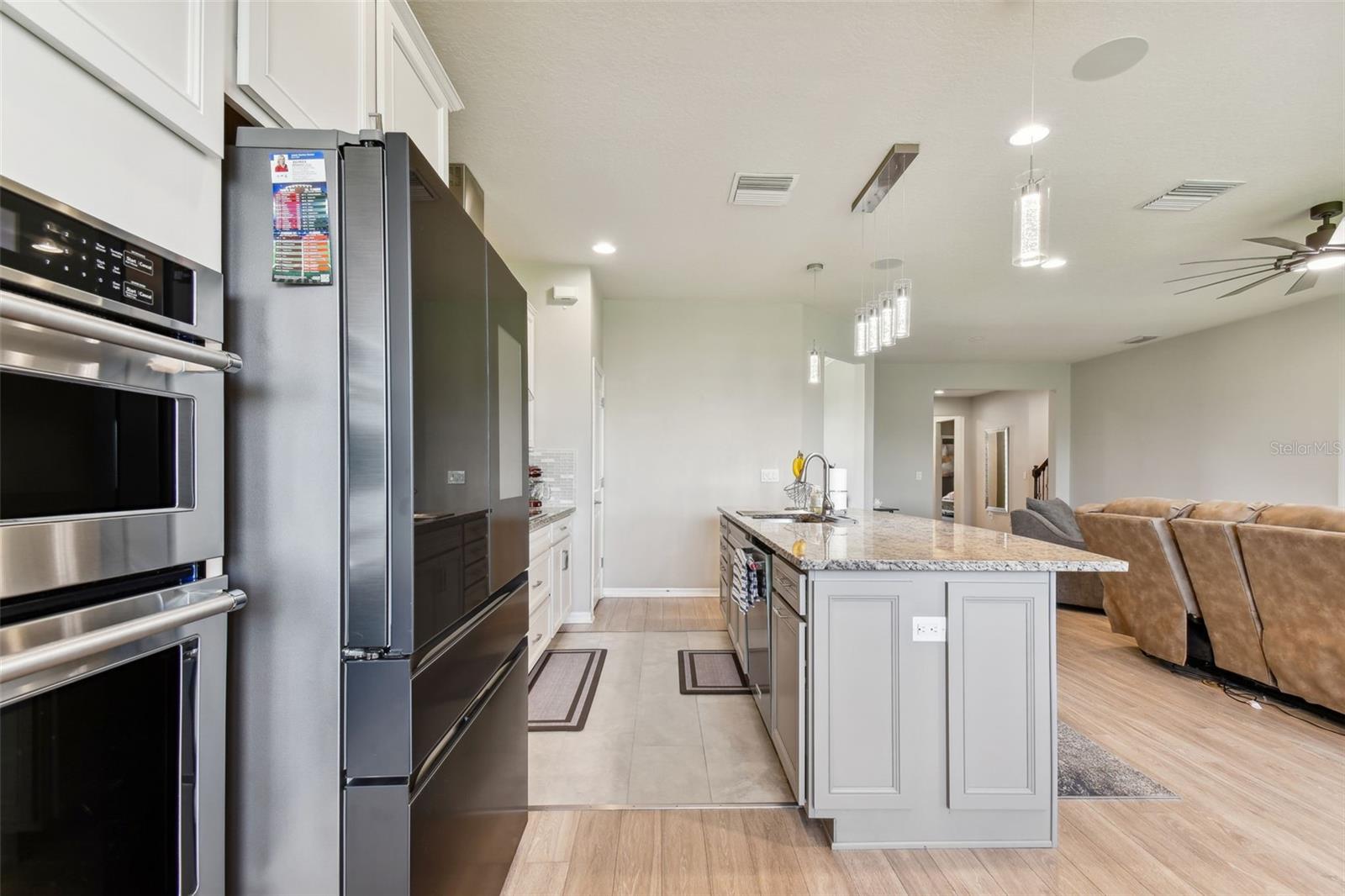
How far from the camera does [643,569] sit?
5203 mm

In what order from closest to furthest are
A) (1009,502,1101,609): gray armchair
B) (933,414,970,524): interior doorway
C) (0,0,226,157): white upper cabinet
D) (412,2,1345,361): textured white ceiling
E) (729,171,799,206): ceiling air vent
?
1. (0,0,226,157): white upper cabinet
2. (412,2,1345,361): textured white ceiling
3. (729,171,799,206): ceiling air vent
4. (1009,502,1101,609): gray armchair
5. (933,414,970,524): interior doorway

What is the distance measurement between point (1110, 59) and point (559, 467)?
12.4 ft

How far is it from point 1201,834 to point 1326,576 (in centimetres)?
155

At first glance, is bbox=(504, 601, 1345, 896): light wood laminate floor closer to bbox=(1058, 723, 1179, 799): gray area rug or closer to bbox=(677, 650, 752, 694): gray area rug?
bbox=(1058, 723, 1179, 799): gray area rug

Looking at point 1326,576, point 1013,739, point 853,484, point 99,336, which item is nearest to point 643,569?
point 853,484

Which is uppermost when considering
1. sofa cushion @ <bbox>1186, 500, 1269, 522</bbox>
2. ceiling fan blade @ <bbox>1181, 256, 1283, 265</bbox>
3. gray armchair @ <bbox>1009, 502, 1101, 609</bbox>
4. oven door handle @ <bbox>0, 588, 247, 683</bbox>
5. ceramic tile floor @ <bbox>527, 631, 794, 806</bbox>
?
ceiling fan blade @ <bbox>1181, 256, 1283, 265</bbox>

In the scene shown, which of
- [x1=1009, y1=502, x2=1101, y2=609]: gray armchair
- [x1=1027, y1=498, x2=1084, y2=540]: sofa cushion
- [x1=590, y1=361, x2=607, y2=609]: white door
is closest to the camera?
[x1=1009, y1=502, x2=1101, y2=609]: gray armchair

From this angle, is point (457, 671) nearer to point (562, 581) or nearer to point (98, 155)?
point (98, 155)

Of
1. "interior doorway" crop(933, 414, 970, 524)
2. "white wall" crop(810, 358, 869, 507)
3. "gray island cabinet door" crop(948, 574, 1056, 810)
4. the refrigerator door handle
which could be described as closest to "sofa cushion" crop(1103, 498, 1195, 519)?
"gray island cabinet door" crop(948, 574, 1056, 810)

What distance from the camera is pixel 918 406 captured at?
27.6ft

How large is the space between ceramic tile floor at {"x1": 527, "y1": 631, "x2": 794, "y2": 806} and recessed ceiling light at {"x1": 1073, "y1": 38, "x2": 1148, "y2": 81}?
2990mm

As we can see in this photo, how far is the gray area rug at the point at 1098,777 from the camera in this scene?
6.78 feet

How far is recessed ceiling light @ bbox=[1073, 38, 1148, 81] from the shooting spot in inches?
77.5

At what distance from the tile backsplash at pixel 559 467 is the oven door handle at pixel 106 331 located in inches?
139
